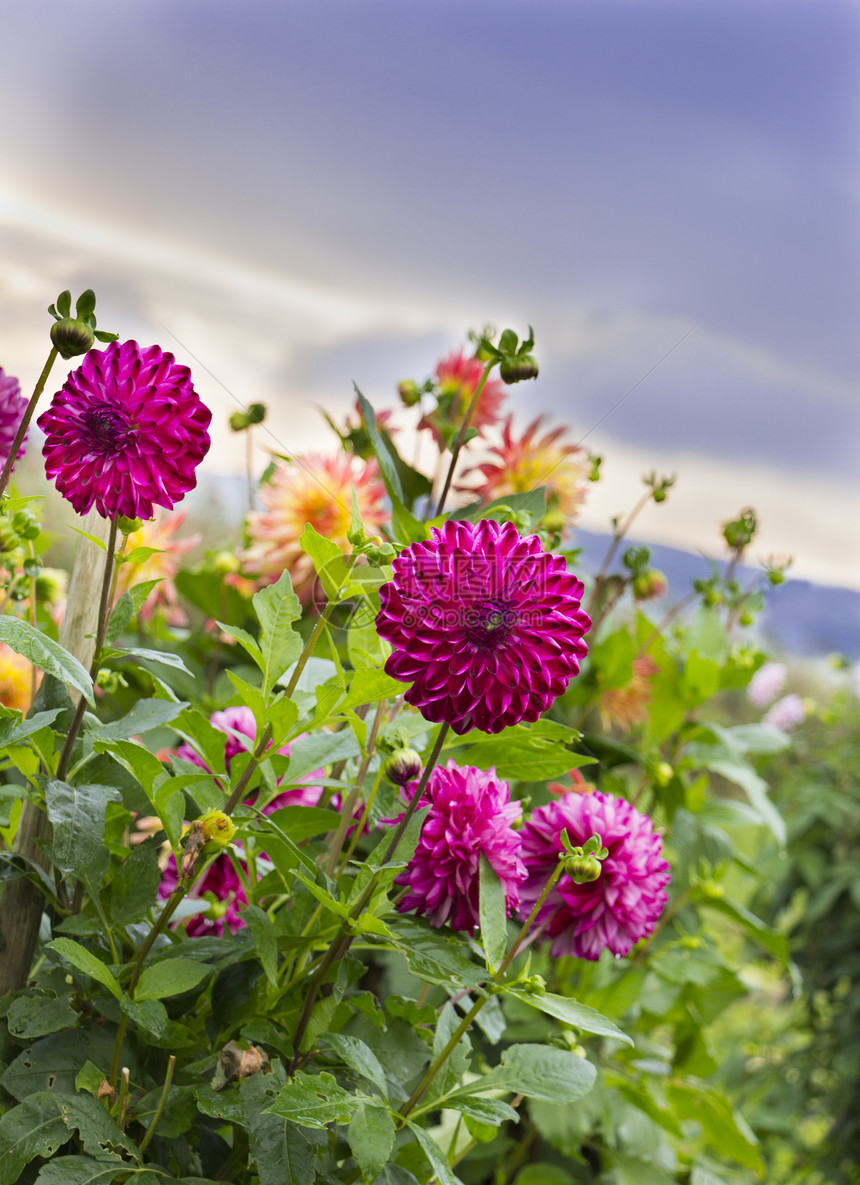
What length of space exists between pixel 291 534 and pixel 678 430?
224mm

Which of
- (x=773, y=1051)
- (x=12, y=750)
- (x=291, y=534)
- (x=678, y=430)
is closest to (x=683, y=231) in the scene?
(x=678, y=430)

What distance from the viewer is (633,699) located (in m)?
0.63

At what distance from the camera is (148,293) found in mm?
403

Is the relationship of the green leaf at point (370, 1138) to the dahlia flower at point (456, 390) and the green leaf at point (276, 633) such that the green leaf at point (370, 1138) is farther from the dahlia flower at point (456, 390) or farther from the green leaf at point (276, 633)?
the dahlia flower at point (456, 390)

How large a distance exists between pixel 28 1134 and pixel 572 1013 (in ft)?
0.47

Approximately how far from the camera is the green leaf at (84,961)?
23cm

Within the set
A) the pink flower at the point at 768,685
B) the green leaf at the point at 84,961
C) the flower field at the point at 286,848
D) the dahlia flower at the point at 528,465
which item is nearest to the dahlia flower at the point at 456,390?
the dahlia flower at the point at 528,465

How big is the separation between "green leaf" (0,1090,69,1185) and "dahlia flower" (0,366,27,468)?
187 millimetres

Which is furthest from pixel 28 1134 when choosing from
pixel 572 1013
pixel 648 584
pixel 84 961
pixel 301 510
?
pixel 648 584

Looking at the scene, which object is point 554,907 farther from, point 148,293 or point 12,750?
point 148,293

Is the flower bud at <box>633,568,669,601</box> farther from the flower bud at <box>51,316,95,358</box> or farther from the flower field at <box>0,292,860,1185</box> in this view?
the flower bud at <box>51,316,95,358</box>

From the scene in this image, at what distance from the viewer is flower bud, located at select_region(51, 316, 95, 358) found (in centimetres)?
25

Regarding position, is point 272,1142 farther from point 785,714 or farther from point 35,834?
point 785,714

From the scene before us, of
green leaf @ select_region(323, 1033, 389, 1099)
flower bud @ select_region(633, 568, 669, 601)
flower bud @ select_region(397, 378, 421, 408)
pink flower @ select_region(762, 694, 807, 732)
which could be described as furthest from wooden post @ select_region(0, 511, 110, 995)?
pink flower @ select_region(762, 694, 807, 732)
